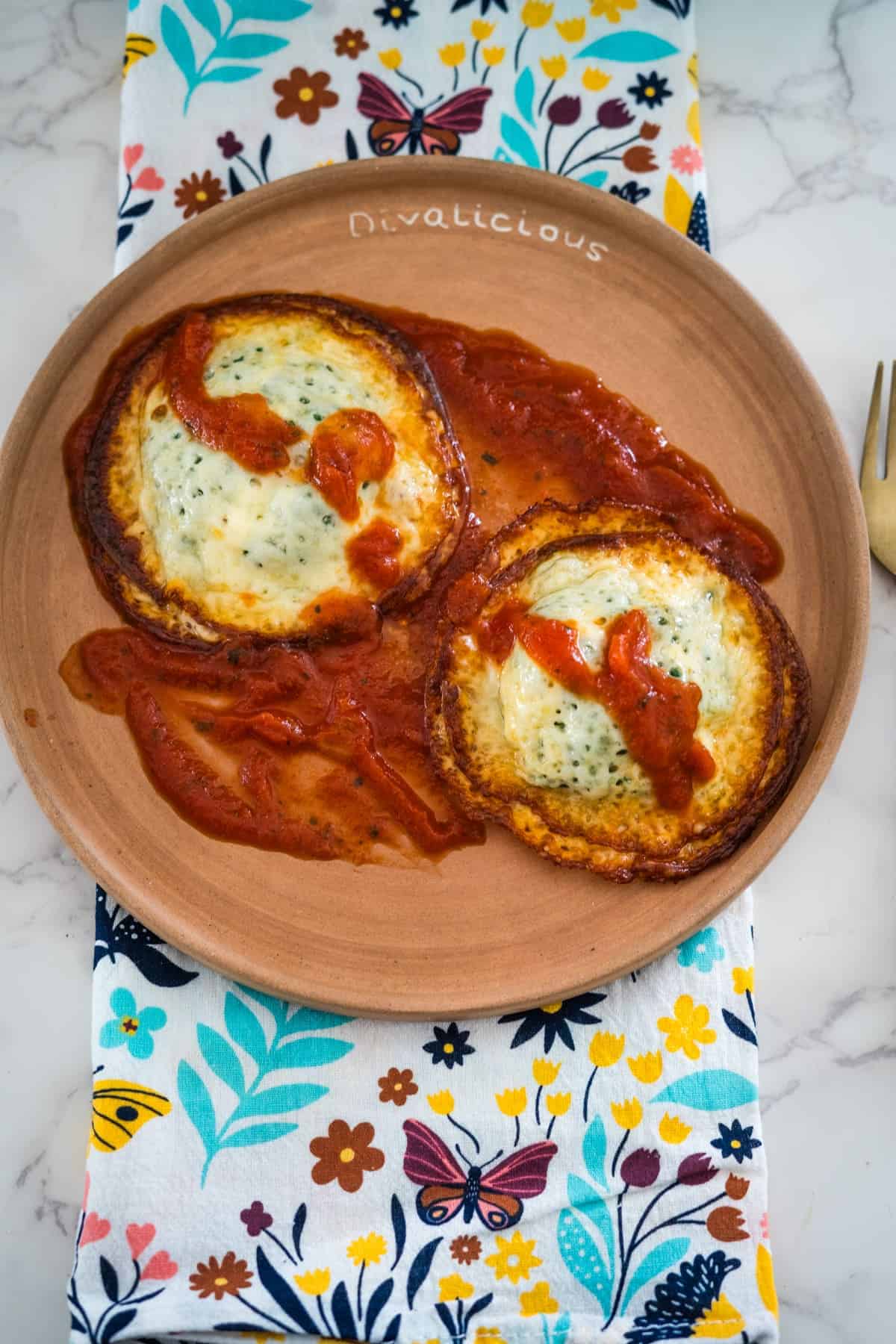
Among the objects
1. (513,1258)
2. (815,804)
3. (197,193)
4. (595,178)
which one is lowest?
(513,1258)

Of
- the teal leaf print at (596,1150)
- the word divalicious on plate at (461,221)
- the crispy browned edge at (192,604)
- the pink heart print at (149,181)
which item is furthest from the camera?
the pink heart print at (149,181)

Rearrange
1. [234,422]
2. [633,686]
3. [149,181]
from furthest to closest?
[149,181], [234,422], [633,686]

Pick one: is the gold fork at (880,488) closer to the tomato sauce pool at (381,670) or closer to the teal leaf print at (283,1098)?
the tomato sauce pool at (381,670)

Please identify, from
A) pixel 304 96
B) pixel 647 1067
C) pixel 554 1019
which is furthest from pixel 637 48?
pixel 647 1067

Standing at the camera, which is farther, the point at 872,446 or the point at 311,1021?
the point at 872,446

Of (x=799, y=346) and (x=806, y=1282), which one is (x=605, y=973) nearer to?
(x=806, y=1282)

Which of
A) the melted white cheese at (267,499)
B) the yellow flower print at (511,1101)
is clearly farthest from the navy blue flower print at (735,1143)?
→ the melted white cheese at (267,499)

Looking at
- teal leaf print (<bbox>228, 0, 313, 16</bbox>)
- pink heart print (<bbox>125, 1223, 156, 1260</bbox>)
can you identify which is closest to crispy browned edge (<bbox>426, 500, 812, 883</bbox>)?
pink heart print (<bbox>125, 1223, 156, 1260</bbox>)

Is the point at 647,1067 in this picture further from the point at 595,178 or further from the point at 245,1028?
the point at 595,178
